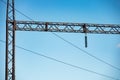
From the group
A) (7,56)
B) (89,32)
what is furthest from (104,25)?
(7,56)

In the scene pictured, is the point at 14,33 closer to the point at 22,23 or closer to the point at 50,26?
the point at 22,23

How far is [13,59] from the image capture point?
3178 cm

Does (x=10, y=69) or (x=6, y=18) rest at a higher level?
(x=6, y=18)

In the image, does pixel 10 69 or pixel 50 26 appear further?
pixel 50 26

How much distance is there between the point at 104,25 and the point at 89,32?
69.4 inches

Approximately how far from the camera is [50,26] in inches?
1389

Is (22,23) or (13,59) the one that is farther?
(22,23)

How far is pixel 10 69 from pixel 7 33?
3364 mm

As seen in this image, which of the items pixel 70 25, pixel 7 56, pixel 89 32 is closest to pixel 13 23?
pixel 7 56

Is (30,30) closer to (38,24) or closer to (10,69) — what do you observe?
(38,24)

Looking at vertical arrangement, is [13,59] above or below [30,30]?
below

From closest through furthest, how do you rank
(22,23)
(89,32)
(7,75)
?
(7,75)
(22,23)
(89,32)

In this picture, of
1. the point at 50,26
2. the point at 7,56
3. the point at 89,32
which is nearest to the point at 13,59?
the point at 7,56

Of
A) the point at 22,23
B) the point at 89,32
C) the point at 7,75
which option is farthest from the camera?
the point at 89,32
